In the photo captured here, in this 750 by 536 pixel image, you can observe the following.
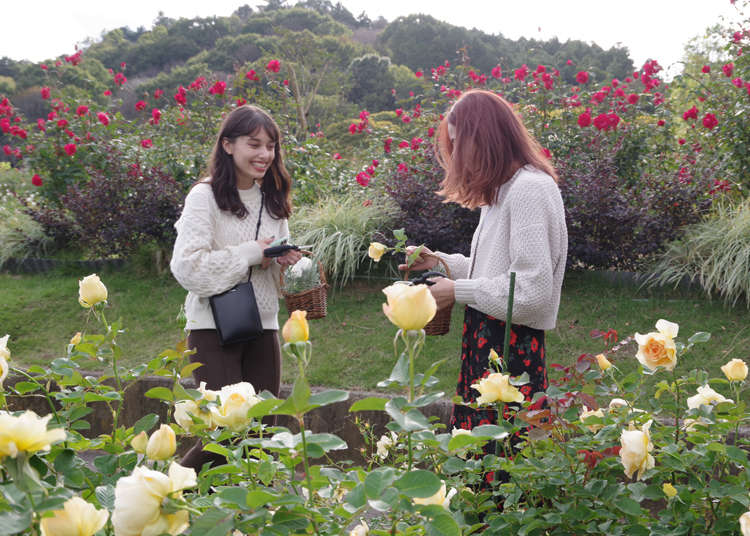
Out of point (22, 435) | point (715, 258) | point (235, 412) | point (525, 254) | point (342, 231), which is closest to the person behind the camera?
point (22, 435)

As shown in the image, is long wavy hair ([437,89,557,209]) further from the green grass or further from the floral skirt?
the green grass

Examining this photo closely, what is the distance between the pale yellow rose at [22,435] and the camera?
439 millimetres

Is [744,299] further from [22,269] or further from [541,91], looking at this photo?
[22,269]

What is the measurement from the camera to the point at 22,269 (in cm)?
641

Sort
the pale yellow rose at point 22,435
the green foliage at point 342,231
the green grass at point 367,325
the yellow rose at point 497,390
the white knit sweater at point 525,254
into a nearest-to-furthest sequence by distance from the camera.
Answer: the pale yellow rose at point 22,435, the yellow rose at point 497,390, the white knit sweater at point 525,254, the green grass at point 367,325, the green foliage at point 342,231

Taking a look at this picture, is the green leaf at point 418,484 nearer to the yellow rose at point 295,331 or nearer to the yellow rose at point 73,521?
the yellow rose at point 295,331

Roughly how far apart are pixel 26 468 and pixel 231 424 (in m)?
0.25

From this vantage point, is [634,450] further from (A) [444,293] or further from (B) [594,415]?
(A) [444,293]

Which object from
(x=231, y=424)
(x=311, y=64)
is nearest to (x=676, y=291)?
(x=231, y=424)

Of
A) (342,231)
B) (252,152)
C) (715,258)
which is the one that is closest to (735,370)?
(252,152)

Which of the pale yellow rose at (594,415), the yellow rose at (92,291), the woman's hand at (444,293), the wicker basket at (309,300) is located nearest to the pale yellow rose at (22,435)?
the yellow rose at (92,291)

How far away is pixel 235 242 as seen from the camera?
7.57 feet

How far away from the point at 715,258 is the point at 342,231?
8.61 feet

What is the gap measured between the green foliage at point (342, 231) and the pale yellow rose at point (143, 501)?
393 centimetres
